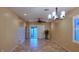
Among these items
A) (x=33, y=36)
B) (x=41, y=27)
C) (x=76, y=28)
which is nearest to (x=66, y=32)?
(x=76, y=28)

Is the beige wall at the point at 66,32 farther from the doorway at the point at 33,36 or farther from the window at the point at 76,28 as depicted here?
the doorway at the point at 33,36

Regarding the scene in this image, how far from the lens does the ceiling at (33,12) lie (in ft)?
6.89

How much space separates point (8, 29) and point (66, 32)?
3.78 ft

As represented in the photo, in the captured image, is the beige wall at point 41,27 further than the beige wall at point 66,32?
Yes

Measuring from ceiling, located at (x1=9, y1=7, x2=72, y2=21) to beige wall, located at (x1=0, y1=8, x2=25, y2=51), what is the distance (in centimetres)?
14

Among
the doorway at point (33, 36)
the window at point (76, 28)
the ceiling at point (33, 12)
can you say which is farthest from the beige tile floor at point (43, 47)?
the ceiling at point (33, 12)

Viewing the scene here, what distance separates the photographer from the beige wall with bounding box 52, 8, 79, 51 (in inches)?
83.7

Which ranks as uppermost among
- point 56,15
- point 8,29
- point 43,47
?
point 56,15

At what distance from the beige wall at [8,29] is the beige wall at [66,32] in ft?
2.60

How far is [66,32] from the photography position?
89.2 inches

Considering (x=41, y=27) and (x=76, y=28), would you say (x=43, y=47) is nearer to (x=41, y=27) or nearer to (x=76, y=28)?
(x=41, y=27)

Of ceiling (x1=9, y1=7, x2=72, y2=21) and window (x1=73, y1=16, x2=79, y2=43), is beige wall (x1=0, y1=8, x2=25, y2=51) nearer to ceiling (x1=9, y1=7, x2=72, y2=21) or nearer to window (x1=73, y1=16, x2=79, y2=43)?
ceiling (x1=9, y1=7, x2=72, y2=21)
